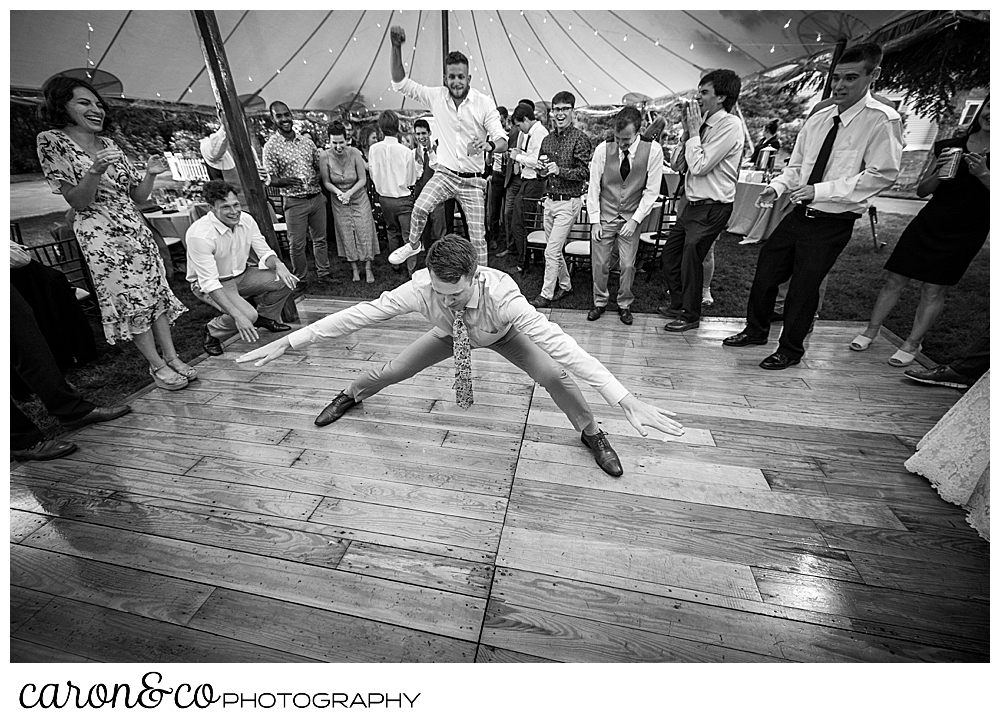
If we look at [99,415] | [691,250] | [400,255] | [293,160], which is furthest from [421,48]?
[99,415]

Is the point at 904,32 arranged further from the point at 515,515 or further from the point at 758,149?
the point at 515,515

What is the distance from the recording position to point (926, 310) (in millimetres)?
2566

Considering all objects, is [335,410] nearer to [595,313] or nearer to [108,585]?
[108,585]

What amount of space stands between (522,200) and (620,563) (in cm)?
373

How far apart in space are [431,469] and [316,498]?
47 cm

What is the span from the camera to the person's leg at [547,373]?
185cm

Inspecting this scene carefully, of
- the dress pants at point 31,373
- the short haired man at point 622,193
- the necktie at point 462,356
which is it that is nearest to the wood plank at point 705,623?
the necktie at point 462,356

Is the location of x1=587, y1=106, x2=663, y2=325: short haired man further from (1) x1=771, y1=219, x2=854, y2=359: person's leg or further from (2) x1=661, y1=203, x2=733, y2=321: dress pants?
(1) x1=771, y1=219, x2=854, y2=359: person's leg

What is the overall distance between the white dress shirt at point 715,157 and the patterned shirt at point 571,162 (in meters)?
0.81

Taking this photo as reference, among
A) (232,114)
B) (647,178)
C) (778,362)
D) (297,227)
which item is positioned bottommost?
(778,362)

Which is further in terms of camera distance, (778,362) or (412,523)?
(778,362)

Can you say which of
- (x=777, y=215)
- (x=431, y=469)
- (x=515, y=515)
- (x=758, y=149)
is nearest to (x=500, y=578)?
(x=515, y=515)

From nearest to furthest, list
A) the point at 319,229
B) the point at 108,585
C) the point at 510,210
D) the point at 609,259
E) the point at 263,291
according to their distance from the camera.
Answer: the point at 108,585
the point at 263,291
the point at 609,259
the point at 319,229
the point at 510,210
